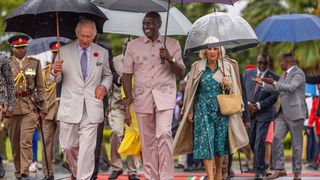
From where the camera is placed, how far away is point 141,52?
10.8 meters

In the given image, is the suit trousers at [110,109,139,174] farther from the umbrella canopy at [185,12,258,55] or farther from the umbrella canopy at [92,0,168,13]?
the umbrella canopy at [92,0,168,13]

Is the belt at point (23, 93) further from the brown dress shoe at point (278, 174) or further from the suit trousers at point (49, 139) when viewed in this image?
the brown dress shoe at point (278, 174)

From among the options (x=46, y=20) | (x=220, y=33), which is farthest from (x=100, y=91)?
(x=220, y=33)

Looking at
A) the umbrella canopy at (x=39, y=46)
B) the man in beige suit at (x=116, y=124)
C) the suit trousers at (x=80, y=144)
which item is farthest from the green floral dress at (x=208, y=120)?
the umbrella canopy at (x=39, y=46)

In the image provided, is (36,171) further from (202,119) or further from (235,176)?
(202,119)

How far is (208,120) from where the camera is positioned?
1146 centimetres

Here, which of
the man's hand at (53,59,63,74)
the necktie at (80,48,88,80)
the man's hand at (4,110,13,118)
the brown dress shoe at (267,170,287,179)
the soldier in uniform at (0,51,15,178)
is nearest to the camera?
the man's hand at (53,59,63,74)

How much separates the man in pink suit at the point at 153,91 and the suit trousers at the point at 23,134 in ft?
8.31

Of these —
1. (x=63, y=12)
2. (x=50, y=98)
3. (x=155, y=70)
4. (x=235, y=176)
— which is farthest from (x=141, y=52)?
(x=235, y=176)

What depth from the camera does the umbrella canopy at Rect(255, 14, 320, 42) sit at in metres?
13.8

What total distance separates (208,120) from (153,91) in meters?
1.08

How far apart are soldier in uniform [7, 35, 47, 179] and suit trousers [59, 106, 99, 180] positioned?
2.23m

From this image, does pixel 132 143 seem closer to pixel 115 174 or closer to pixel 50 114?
pixel 115 174

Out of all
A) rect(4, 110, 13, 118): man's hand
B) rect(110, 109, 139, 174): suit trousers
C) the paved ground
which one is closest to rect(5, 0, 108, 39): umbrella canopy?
rect(4, 110, 13, 118): man's hand
